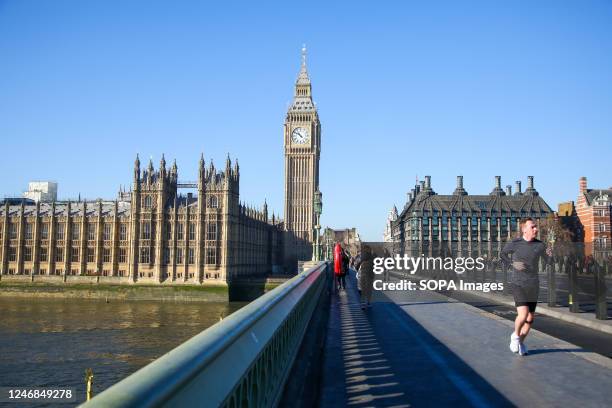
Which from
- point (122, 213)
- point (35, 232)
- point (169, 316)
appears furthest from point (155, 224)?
point (169, 316)

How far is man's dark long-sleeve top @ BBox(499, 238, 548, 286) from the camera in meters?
9.57

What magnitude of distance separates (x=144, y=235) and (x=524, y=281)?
8568 cm

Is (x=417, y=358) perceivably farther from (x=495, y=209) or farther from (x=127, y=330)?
(x=495, y=209)

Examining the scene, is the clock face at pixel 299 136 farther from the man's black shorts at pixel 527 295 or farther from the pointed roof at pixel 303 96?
the man's black shorts at pixel 527 295

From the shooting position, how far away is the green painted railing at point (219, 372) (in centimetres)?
245

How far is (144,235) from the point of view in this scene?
9006 centimetres

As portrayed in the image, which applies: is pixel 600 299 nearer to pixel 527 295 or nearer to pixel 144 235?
pixel 527 295

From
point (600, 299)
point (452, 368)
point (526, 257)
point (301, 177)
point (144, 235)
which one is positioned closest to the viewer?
point (452, 368)

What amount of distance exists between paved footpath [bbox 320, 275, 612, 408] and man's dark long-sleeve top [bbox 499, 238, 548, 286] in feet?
4.19

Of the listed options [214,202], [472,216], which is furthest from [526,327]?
[472,216]

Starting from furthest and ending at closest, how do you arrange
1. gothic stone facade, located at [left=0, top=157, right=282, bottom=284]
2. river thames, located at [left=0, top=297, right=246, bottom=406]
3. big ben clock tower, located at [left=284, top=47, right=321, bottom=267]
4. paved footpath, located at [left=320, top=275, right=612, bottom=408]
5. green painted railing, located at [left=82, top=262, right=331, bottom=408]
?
big ben clock tower, located at [left=284, top=47, right=321, bottom=267] < gothic stone facade, located at [left=0, top=157, right=282, bottom=284] < river thames, located at [left=0, top=297, right=246, bottom=406] < paved footpath, located at [left=320, top=275, right=612, bottom=408] < green painted railing, located at [left=82, top=262, right=331, bottom=408]

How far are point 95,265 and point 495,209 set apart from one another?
265 feet

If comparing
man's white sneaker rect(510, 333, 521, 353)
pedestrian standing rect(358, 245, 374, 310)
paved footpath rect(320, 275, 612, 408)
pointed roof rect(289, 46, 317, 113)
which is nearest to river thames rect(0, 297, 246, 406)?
pedestrian standing rect(358, 245, 374, 310)

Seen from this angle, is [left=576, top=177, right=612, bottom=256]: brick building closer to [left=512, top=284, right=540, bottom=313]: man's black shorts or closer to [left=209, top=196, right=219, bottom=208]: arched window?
[left=209, top=196, right=219, bottom=208]: arched window
